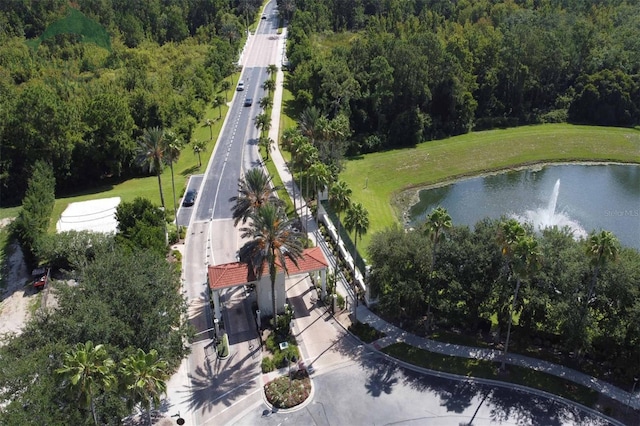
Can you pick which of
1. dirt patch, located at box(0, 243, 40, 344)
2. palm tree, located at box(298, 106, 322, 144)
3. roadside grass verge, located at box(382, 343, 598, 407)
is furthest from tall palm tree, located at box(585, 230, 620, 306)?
dirt patch, located at box(0, 243, 40, 344)

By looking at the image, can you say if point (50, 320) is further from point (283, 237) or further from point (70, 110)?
point (70, 110)

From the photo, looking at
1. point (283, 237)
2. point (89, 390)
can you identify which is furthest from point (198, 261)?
point (89, 390)

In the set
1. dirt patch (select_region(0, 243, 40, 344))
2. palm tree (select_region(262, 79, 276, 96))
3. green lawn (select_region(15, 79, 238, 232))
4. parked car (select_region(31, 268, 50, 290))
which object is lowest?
dirt patch (select_region(0, 243, 40, 344))

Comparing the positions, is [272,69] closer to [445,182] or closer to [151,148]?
[445,182]

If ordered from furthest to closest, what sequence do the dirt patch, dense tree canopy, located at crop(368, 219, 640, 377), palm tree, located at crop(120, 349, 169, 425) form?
the dirt patch < dense tree canopy, located at crop(368, 219, 640, 377) < palm tree, located at crop(120, 349, 169, 425)

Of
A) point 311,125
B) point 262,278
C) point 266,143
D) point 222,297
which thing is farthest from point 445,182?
point 262,278

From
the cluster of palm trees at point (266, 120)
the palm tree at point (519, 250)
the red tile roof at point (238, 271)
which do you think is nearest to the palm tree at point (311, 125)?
the cluster of palm trees at point (266, 120)

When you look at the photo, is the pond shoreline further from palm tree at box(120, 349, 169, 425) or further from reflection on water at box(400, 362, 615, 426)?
palm tree at box(120, 349, 169, 425)
